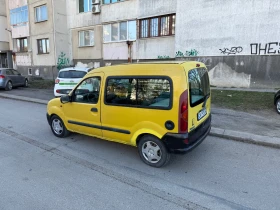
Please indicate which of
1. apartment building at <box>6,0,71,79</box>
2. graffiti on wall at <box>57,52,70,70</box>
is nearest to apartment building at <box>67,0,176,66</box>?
graffiti on wall at <box>57,52,70,70</box>

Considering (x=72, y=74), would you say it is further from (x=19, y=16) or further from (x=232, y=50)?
(x=19, y=16)

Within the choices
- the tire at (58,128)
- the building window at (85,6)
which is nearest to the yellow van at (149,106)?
the tire at (58,128)

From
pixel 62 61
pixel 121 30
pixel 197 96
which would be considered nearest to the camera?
pixel 197 96

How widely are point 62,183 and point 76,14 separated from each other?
18206 mm

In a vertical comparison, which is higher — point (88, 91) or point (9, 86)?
point (88, 91)

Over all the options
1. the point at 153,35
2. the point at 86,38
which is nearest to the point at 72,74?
the point at 153,35

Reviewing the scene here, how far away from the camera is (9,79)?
1348cm

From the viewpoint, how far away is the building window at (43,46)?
19281mm

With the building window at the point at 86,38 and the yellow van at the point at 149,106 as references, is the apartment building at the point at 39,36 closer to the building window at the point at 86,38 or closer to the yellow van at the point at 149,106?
the building window at the point at 86,38

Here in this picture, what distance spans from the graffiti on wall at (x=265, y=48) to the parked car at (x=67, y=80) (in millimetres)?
9064

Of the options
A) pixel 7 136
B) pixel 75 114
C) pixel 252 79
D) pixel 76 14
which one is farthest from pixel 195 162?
pixel 76 14

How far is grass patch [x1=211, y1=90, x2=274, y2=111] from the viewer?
7285 millimetres

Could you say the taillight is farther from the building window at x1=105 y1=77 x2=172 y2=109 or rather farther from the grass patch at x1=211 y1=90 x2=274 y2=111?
the grass patch at x1=211 y1=90 x2=274 y2=111

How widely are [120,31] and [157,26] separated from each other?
10.6 feet
